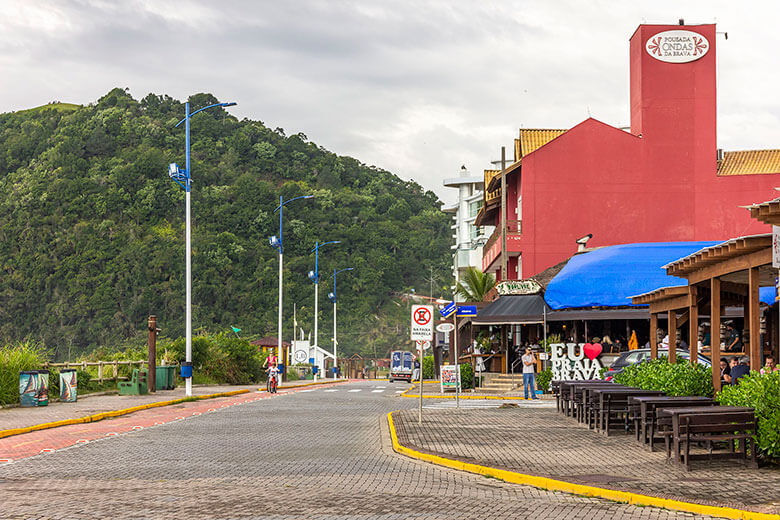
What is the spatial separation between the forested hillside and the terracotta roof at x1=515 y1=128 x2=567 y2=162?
4949cm

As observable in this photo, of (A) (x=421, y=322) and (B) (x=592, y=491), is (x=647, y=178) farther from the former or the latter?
(B) (x=592, y=491)

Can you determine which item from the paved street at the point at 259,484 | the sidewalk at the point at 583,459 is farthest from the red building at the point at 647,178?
the paved street at the point at 259,484

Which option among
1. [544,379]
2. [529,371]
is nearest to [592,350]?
[544,379]

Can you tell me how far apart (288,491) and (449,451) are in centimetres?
448

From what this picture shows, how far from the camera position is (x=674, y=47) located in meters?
51.0

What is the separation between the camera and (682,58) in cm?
5094

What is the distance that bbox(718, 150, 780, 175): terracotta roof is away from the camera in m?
52.0

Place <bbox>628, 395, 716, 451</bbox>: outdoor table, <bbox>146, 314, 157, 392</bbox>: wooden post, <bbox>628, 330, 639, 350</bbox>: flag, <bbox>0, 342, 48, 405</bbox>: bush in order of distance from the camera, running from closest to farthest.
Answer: <bbox>628, 395, 716, 451</bbox>: outdoor table, <bbox>0, 342, 48, 405</bbox>: bush, <bbox>146, 314, 157, 392</bbox>: wooden post, <bbox>628, 330, 639, 350</bbox>: flag

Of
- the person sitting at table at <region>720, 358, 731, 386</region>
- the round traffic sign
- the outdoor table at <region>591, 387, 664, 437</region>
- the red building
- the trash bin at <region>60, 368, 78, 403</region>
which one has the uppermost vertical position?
the red building

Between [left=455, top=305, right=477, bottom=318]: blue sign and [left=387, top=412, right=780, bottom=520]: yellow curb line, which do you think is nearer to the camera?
[left=387, top=412, right=780, bottom=520]: yellow curb line

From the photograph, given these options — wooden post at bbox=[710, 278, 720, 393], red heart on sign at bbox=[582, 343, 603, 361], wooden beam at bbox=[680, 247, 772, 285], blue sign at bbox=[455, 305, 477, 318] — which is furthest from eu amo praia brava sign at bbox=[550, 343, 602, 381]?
wooden post at bbox=[710, 278, 720, 393]

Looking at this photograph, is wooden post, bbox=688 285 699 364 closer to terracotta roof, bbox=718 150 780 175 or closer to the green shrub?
the green shrub

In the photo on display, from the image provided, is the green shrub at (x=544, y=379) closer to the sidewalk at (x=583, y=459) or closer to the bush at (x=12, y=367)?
the sidewalk at (x=583, y=459)

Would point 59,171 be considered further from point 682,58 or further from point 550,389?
point 550,389
